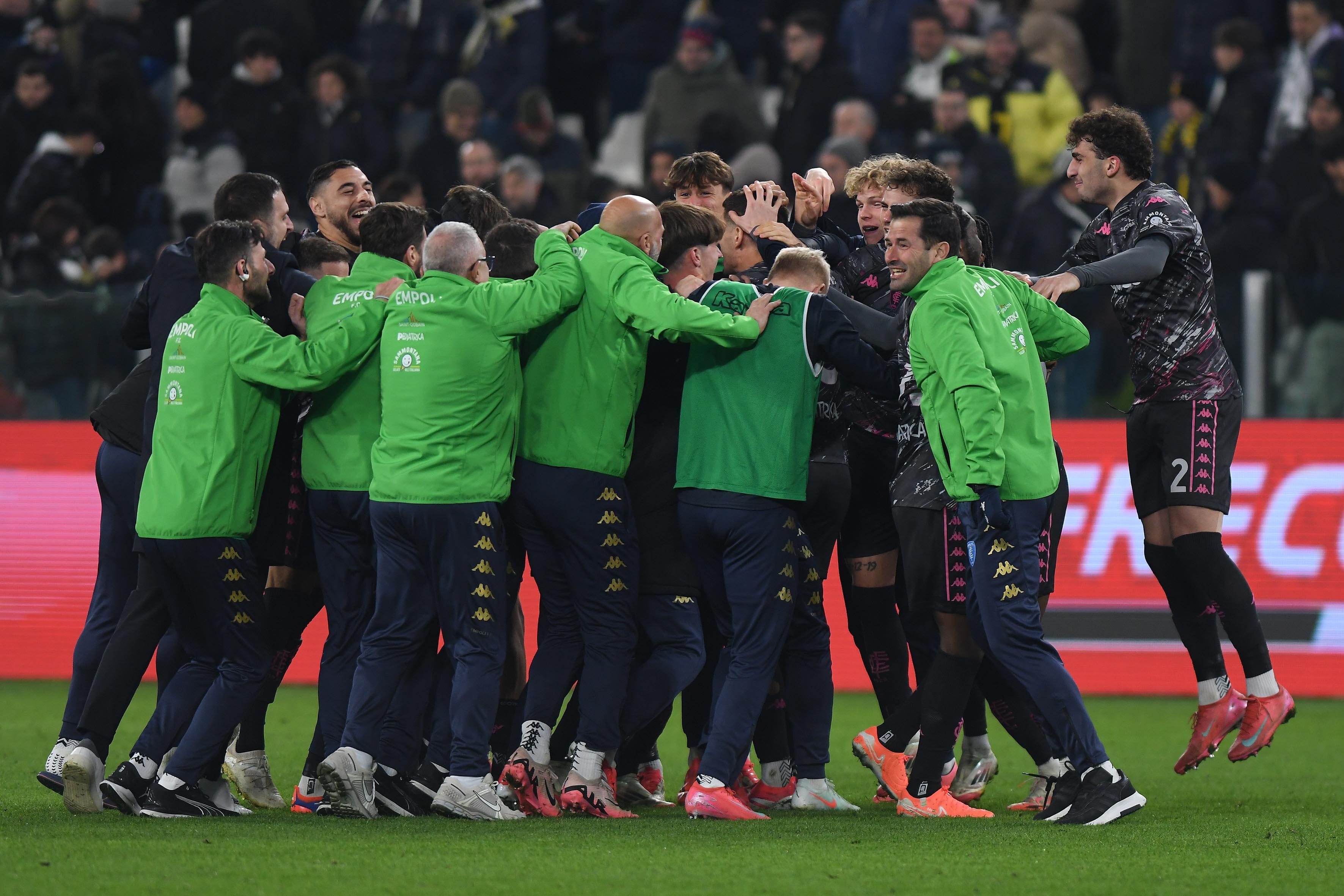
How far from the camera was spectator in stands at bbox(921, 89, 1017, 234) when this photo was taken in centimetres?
1277

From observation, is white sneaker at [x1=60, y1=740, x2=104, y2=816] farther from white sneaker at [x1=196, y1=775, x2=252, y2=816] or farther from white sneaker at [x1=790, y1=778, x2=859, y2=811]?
white sneaker at [x1=790, y1=778, x2=859, y2=811]

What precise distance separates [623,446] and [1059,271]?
199 cm

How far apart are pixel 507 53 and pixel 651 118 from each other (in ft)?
5.61

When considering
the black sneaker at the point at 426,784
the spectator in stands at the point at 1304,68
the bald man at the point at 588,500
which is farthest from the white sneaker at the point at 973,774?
the spectator in stands at the point at 1304,68

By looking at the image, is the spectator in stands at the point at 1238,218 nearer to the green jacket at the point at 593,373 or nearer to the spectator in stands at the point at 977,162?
the spectator in stands at the point at 977,162

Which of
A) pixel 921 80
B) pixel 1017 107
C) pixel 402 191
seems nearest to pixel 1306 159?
pixel 1017 107

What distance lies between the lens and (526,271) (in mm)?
6781

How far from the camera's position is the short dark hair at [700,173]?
733 centimetres

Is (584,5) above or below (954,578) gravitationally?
above

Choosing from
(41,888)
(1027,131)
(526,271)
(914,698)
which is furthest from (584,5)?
(41,888)

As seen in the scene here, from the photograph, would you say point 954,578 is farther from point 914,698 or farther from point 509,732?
point 509,732

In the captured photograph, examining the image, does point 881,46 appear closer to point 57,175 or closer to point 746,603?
point 57,175

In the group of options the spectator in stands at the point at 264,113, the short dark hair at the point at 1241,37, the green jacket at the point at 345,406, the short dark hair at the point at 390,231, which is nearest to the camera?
the green jacket at the point at 345,406

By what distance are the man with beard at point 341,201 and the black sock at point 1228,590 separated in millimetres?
3841
